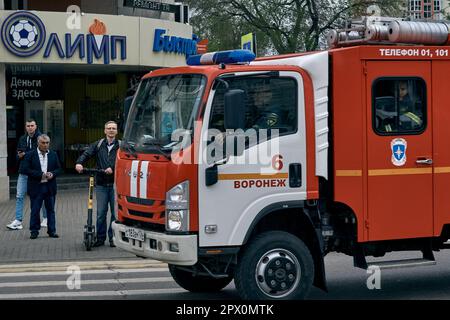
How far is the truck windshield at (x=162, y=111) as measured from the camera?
8.23 meters

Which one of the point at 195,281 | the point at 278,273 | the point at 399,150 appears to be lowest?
the point at 195,281

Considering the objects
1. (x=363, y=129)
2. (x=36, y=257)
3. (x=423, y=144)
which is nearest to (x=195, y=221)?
(x=363, y=129)

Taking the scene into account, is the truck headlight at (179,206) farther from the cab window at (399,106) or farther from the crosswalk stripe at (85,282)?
the crosswalk stripe at (85,282)

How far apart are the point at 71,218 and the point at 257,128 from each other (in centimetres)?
934

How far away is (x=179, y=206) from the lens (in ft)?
26.1

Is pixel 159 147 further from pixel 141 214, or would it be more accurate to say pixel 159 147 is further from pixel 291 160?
pixel 291 160

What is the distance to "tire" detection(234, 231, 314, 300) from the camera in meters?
8.18

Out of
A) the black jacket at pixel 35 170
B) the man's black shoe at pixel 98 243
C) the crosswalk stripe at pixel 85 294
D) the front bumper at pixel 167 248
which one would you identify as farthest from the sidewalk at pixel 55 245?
the front bumper at pixel 167 248

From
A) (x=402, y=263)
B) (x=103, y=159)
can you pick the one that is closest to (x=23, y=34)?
(x=103, y=159)

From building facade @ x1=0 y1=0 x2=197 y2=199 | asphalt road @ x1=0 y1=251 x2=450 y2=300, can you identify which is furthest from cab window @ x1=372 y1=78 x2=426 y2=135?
building facade @ x1=0 y1=0 x2=197 y2=199

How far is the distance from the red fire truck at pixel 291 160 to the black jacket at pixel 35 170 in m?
5.02

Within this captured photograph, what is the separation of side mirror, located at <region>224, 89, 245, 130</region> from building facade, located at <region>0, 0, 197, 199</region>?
1327cm

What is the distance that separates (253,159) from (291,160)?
42cm

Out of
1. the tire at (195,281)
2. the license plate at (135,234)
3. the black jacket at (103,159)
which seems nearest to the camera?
the license plate at (135,234)
